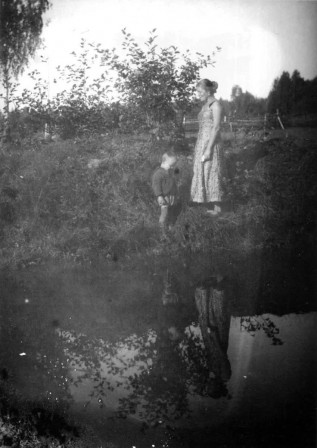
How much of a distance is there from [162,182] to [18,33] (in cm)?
99

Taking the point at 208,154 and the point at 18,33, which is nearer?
the point at 18,33

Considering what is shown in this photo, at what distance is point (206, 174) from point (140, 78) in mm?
576

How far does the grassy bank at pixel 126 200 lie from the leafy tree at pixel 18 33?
0.39 m

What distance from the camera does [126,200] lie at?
6.48 ft

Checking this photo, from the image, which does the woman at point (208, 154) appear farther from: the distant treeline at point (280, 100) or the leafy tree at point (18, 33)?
the leafy tree at point (18, 33)

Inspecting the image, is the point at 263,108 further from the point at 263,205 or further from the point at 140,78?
the point at 140,78

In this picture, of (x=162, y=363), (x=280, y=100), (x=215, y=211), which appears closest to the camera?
(x=162, y=363)

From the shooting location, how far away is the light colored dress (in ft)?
6.34

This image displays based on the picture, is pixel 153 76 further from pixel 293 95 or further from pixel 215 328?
pixel 215 328

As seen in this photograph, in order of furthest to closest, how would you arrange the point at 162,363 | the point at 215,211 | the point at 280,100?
1. the point at 215,211
2. the point at 280,100
3. the point at 162,363

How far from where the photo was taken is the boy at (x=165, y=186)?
197cm

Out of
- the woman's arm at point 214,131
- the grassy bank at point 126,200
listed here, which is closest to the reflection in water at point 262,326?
the grassy bank at point 126,200

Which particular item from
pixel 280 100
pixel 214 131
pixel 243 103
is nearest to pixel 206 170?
pixel 214 131

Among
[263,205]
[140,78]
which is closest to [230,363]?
[263,205]
